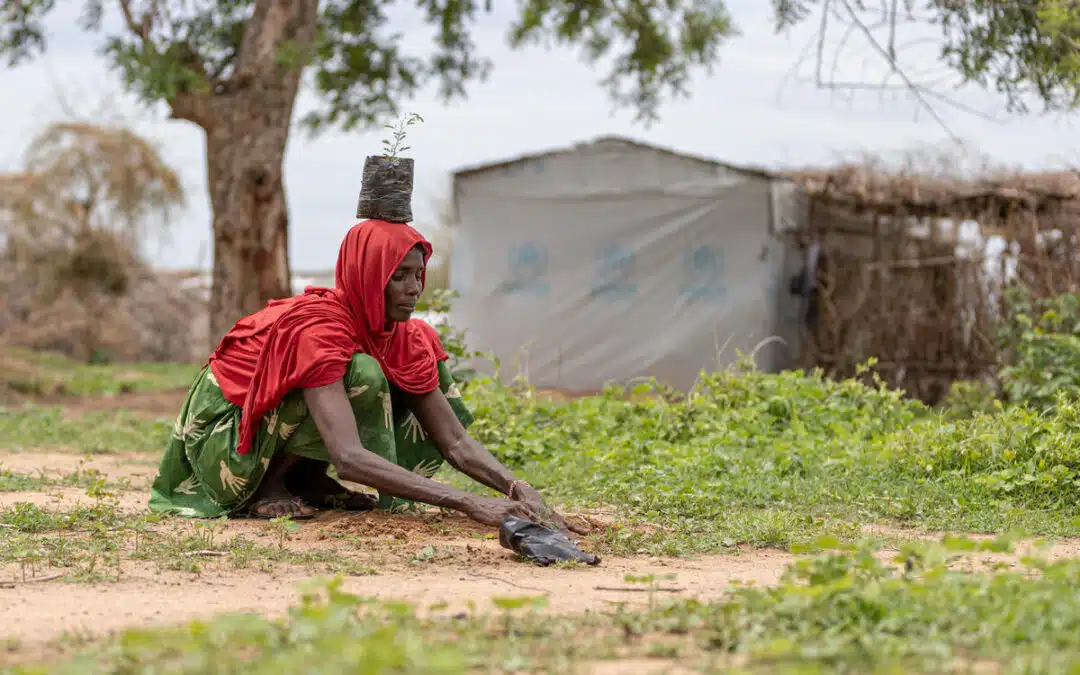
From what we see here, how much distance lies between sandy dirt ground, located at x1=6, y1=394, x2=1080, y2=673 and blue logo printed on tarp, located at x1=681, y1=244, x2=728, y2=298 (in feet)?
26.3

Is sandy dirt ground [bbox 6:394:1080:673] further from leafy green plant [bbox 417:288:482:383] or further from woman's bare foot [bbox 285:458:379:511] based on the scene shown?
leafy green plant [bbox 417:288:482:383]

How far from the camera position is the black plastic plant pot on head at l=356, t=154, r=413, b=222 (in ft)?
14.6

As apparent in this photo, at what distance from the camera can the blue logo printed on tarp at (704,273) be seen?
12.4 m

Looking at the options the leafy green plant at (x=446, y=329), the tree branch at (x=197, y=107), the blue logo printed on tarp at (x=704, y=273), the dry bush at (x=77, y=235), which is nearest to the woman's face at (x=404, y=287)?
the leafy green plant at (x=446, y=329)

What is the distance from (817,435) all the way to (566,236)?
21.6ft

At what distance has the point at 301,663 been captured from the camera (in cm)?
216

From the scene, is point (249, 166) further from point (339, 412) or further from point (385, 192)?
point (339, 412)

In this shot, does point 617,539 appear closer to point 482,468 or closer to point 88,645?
point 482,468

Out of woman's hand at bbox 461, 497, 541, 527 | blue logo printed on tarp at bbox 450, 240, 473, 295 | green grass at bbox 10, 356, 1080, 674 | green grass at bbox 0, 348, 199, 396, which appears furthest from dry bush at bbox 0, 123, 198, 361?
woman's hand at bbox 461, 497, 541, 527

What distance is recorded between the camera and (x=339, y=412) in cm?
422

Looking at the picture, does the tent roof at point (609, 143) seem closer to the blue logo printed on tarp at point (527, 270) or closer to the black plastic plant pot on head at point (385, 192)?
the blue logo printed on tarp at point (527, 270)

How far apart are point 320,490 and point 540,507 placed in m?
1.19

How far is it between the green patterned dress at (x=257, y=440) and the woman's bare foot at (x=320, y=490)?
0.54 feet

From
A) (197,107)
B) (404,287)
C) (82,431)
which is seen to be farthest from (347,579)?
(197,107)
